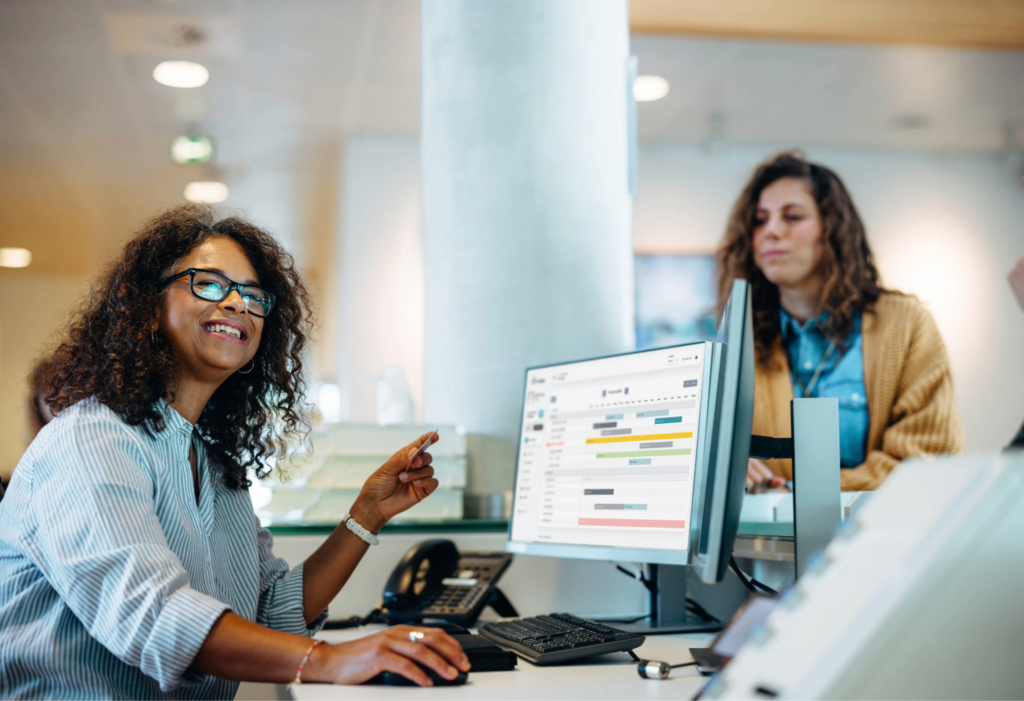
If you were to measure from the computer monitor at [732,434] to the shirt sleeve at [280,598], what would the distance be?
706 millimetres

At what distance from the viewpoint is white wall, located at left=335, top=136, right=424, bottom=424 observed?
4.68 metres

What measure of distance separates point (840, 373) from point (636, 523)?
977 mm

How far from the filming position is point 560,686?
3.33 feet

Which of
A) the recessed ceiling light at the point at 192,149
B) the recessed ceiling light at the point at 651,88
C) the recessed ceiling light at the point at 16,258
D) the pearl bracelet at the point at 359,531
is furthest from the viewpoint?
the recessed ceiling light at the point at 16,258

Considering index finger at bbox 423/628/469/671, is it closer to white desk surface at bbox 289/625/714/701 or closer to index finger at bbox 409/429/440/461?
white desk surface at bbox 289/625/714/701

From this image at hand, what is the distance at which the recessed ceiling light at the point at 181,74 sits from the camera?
394 cm

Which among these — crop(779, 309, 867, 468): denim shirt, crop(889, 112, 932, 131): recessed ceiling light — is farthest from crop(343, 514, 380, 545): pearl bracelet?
crop(889, 112, 932, 131): recessed ceiling light

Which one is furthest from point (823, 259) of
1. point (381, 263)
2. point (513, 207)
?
point (381, 263)

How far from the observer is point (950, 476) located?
49 centimetres

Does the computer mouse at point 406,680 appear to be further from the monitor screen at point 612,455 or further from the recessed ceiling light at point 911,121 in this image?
the recessed ceiling light at point 911,121

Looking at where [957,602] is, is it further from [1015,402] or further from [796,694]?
[1015,402]

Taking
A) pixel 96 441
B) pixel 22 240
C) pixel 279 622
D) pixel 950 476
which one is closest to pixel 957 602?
pixel 950 476

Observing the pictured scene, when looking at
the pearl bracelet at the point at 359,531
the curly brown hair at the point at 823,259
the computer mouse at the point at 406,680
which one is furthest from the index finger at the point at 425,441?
the curly brown hair at the point at 823,259

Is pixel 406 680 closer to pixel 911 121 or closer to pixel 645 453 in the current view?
pixel 645 453
